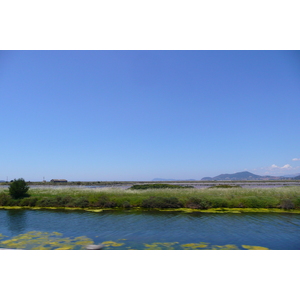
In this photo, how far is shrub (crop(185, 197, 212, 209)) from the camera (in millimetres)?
19156

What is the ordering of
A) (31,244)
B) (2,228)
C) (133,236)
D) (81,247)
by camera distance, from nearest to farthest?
(81,247) → (31,244) → (133,236) → (2,228)

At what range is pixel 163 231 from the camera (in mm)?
12375

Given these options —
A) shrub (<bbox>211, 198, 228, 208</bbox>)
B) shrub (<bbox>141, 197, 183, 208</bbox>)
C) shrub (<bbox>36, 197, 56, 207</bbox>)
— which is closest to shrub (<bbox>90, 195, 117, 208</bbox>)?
shrub (<bbox>141, 197, 183, 208</bbox>)

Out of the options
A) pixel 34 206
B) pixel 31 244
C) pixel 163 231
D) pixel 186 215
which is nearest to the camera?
pixel 31 244

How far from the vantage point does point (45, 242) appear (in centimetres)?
1058

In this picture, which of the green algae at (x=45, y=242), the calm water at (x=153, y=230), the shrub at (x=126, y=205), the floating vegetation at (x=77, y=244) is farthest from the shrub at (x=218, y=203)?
the green algae at (x=45, y=242)

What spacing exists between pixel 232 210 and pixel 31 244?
15176 mm

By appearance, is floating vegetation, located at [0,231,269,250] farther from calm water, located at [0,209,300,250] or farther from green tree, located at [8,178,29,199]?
green tree, located at [8,178,29,199]

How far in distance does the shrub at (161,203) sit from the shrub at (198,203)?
A: 82 cm

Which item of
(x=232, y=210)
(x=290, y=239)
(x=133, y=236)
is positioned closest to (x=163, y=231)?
(x=133, y=236)

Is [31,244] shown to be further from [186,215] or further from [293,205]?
[293,205]

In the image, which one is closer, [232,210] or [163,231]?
[163,231]

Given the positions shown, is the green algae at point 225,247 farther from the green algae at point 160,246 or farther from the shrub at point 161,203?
the shrub at point 161,203

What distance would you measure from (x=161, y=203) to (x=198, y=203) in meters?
3.34
